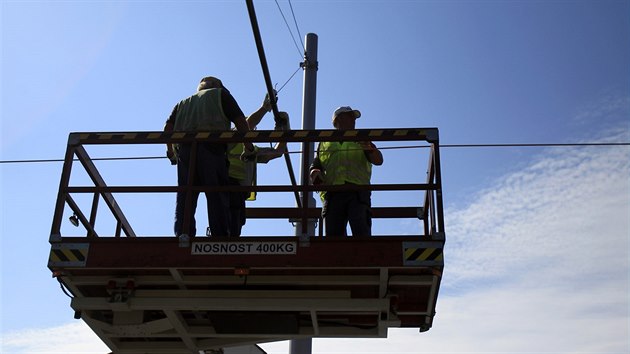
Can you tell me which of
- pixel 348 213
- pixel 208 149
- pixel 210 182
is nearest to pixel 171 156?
pixel 208 149

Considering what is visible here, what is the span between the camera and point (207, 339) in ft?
26.8

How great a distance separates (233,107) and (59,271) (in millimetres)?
2281

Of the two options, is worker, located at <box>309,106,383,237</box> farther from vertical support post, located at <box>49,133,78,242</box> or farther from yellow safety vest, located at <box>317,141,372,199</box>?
vertical support post, located at <box>49,133,78,242</box>

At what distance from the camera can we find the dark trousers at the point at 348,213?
745 centimetres

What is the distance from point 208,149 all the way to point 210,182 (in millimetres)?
326

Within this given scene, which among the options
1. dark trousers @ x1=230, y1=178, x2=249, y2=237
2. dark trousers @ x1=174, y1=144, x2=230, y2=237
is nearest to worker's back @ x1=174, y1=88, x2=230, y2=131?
dark trousers @ x1=174, y1=144, x2=230, y2=237

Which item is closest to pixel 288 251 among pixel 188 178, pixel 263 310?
pixel 263 310

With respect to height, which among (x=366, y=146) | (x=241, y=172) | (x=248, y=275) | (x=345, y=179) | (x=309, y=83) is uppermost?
(x=309, y=83)

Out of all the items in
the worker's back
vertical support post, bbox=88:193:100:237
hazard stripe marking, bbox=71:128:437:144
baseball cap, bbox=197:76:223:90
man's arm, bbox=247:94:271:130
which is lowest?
vertical support post, bbox=88:193:100:237

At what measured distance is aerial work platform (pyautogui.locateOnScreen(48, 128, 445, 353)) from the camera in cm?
694

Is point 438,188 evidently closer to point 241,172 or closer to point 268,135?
point 268,135

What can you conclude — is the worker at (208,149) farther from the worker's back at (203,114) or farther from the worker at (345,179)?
the worker at (345,179)

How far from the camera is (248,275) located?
283 inches

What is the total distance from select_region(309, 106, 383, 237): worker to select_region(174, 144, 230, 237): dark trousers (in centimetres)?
91
